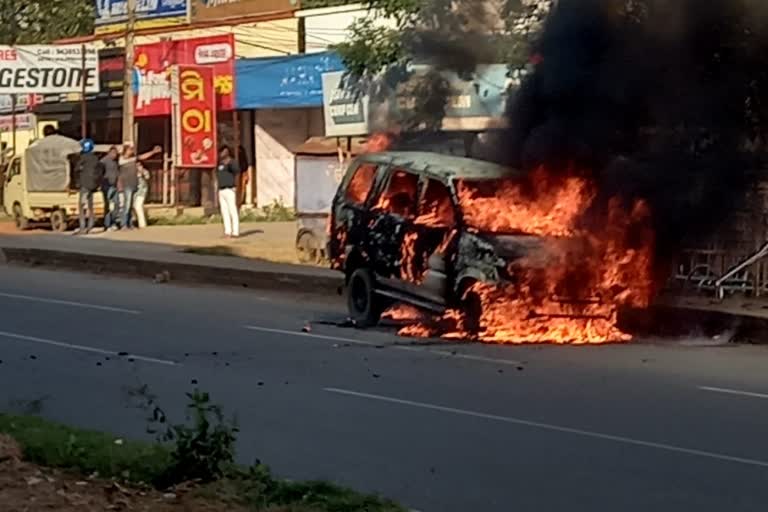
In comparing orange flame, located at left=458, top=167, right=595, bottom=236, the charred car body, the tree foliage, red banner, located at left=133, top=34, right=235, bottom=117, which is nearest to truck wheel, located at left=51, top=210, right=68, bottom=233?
red banner, located at left=133, top=34, right=235, bottom=117

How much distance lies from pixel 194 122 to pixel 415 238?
65.8 feet

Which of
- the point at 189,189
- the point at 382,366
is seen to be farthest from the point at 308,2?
the point at 382,366

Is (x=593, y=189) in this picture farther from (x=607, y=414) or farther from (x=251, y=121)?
(x=251, y=121)

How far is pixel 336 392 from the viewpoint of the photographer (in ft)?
40.3

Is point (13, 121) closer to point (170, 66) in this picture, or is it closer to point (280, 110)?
point (170, 66)

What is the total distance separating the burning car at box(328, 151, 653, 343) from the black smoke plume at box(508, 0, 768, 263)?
45 centimetres

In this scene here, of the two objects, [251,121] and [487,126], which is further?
[251,121]

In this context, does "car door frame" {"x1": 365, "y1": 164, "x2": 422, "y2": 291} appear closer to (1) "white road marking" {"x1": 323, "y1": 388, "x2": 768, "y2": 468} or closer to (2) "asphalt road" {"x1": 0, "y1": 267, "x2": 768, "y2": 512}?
(2) "asphalt road" {"x1": 0, "y1": 267, "x2": 768, "y2": 512}

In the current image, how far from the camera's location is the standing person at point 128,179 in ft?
108

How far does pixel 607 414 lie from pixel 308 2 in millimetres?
30219

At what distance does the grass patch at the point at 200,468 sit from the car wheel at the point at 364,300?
28.6ft

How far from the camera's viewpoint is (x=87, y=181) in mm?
32656

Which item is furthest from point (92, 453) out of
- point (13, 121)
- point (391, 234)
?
point (13, 121)

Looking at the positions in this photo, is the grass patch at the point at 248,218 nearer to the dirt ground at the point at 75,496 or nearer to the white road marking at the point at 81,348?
the white road marking at the point at 81,348
